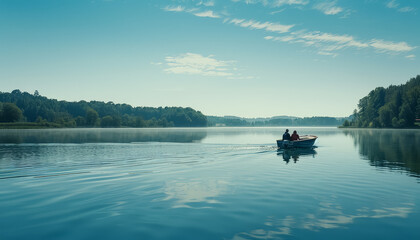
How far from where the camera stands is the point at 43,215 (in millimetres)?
12672

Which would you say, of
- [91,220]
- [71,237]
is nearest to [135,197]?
[91,220]

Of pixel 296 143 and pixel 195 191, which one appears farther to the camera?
pixel 296 143

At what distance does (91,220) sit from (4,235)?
2.87 meters

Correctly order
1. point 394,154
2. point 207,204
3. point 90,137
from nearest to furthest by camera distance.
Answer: point 207,204
point 394,154
point 90,137

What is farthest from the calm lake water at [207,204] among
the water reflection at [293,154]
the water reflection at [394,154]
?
the water reflection at [293,154]

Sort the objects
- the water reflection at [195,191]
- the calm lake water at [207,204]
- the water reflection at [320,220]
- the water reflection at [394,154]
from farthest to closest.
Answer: the water reflection at [394,154], the water reflection at [195,191], the calm lake water at [207,204], the water reflection at [320,220]

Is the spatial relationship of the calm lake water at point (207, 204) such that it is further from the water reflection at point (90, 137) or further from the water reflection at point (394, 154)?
the water reflection at point (90, 137)

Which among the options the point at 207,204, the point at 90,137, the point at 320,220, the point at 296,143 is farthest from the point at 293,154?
the point at 90,137

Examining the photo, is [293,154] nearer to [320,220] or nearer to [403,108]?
[320,220]

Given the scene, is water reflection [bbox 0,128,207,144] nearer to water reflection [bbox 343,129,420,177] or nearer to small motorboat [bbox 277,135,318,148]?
small motorboat [bbox 277,135,318,148]

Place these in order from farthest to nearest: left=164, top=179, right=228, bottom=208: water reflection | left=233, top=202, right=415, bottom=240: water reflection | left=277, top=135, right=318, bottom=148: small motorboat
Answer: left=277, top=135, right=318, bottom=148: small motorboat < left=164, top=179, right=228, bottom=208: water reflection < left=233, top=202, right=415, bottom=240: water reflection

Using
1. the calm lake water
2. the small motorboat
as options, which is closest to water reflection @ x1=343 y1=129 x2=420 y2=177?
the calm lake water

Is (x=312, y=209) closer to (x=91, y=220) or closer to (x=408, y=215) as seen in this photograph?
(x=408, y=215)

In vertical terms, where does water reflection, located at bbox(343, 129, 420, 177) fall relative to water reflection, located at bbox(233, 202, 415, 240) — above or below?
above
